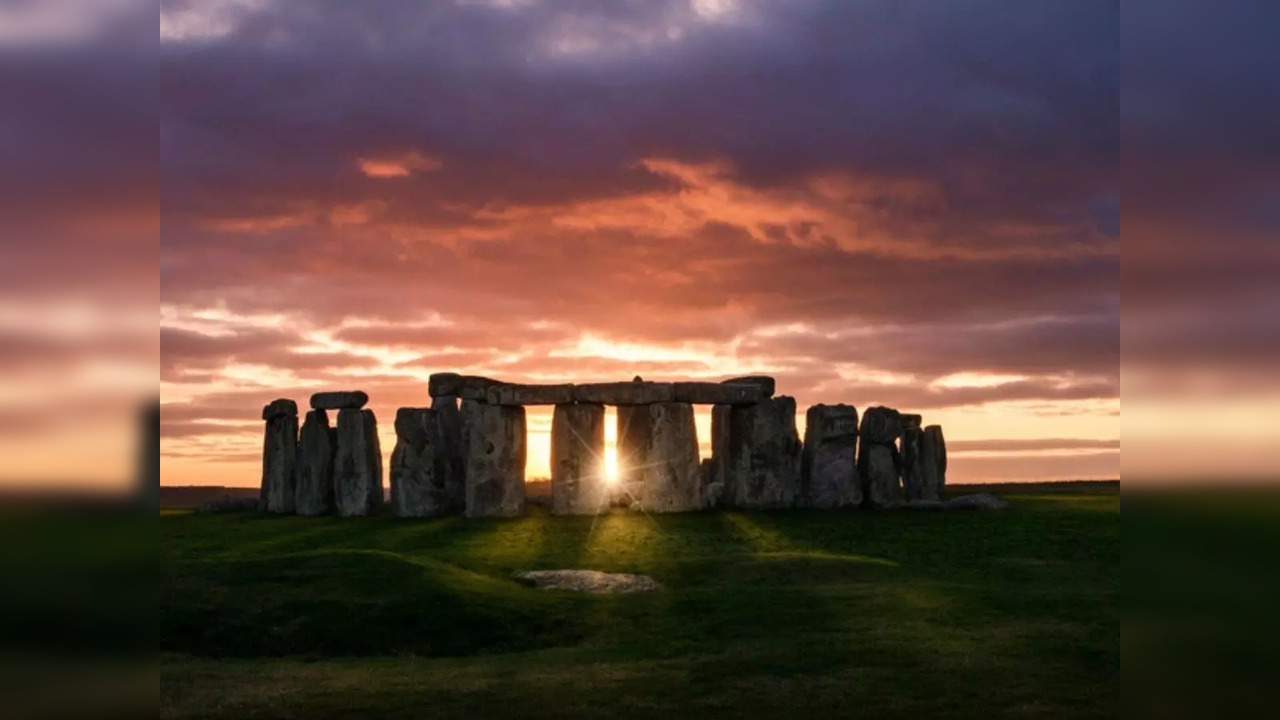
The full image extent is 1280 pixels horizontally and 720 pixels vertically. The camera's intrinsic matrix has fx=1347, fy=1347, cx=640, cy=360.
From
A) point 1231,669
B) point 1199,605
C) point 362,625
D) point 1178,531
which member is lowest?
point 362,625

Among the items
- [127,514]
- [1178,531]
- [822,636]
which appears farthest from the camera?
[822,636]

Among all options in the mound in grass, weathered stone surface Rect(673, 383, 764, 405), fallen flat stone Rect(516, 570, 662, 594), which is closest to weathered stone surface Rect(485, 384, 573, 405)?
weathered stone surface Rect(673, 383, 764, 405)

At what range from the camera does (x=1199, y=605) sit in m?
5.13

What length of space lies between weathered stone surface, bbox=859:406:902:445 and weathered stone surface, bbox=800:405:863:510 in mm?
689

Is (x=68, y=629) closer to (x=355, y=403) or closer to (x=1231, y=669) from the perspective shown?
(x=1231, y=669)

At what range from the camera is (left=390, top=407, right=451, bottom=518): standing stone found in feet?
118

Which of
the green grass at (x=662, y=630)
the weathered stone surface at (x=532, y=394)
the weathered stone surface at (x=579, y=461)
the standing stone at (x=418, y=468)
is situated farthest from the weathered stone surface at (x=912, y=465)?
the standing stone at (x=418, y=468)

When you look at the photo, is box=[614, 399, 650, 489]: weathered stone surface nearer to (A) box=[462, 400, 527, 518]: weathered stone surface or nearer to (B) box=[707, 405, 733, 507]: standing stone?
(B) box=[707, 405, 733, 507]: standing stone

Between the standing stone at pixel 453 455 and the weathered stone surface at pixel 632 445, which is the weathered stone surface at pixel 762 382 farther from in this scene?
the standing stone at pixel 453 455

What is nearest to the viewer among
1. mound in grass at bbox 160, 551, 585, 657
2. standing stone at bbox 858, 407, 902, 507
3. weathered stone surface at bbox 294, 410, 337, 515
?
mound in grass at bbox 160, 551, 585, 657

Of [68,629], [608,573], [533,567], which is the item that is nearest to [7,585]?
[68,629]

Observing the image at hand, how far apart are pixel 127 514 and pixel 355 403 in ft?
106

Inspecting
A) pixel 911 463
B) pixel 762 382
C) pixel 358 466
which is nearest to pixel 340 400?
pixel 358 466

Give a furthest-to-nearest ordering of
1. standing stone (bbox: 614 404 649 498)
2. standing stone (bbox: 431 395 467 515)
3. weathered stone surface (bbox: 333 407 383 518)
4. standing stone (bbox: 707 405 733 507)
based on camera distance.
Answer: weathered stone surface (bbox: 333 407 383 518) → standing stone (bbox: 431 395 467 515) → standing stone (bbox: 707 405 733 507) → standing stone (bbox: 614 404 649 498)
